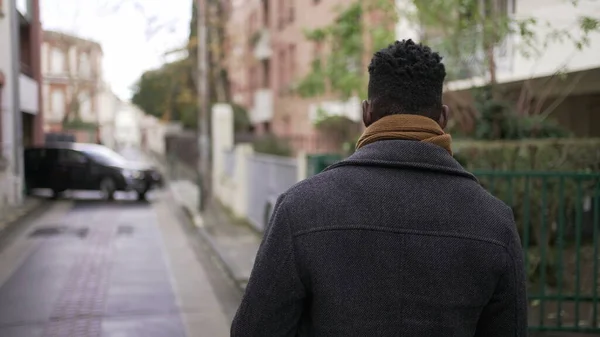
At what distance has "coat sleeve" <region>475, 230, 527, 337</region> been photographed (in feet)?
5.76

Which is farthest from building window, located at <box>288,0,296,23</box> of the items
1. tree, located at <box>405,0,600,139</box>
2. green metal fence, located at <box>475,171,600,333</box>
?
green metal fence, located at <box>475,171,600,333</box>

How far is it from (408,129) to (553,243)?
697 centimetres

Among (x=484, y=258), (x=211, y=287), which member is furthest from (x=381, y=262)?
(x=211, y=287)

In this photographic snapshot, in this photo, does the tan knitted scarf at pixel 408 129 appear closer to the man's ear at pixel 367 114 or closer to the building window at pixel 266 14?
the man's ear at pixel 367 114

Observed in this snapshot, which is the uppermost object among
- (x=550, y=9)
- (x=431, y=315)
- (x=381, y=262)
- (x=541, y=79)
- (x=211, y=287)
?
(x=550, y=9)

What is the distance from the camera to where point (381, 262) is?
1682 millimetres

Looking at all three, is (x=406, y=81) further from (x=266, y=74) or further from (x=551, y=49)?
(x=266, y=74)

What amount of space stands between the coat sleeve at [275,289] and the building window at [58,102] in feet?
121

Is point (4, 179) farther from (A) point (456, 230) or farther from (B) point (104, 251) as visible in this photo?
(A) point (456, 230)

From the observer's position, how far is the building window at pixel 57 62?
31052 millimetres

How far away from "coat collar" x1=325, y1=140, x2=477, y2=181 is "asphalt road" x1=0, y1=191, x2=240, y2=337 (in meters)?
4.87

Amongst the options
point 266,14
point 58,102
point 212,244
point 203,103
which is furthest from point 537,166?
point 58,102

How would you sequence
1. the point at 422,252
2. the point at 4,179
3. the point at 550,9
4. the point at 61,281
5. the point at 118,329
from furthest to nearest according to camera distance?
the point at 4,179 → the point at 550,9 → the point at 61,281 → the point at 118,329 → the point at 422,252

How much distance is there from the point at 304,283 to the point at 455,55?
28.2 feet
